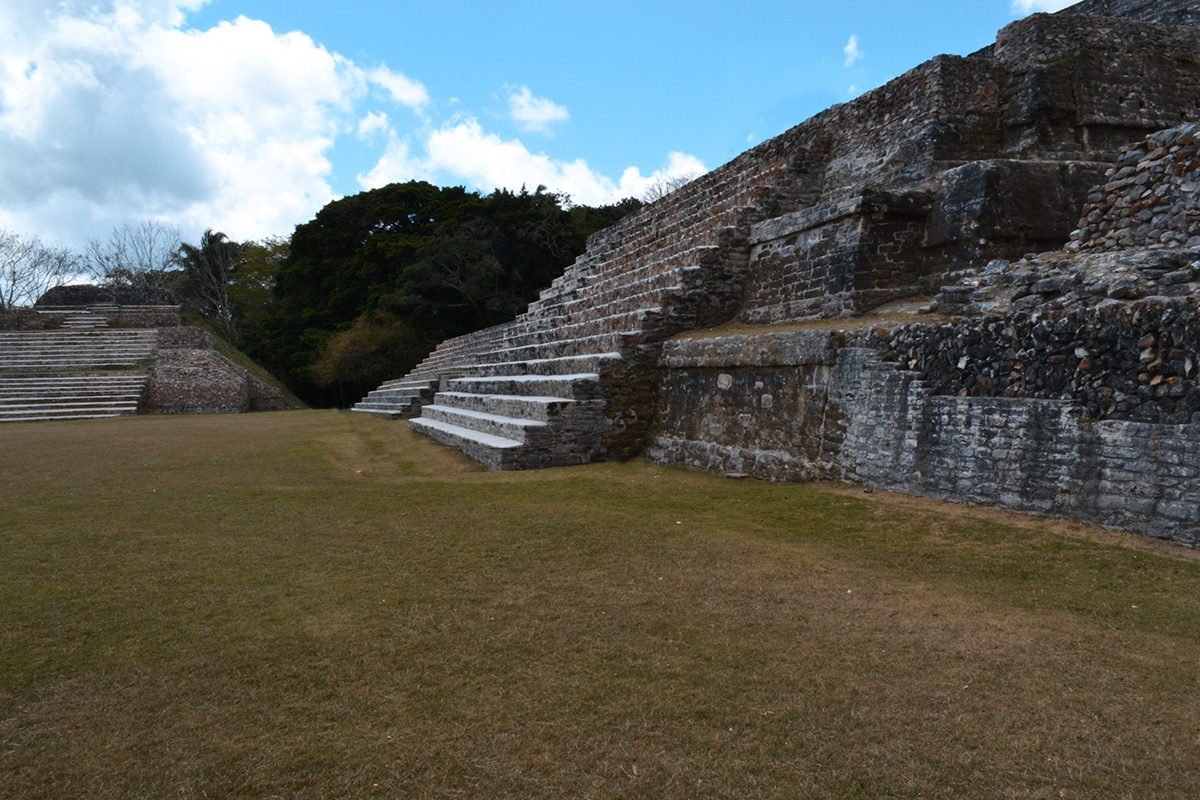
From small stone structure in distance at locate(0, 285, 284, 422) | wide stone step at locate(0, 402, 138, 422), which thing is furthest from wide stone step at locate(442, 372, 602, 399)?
small stone structure in distance at locate(0, 285, 284, 422)

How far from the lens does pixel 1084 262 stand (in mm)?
4941

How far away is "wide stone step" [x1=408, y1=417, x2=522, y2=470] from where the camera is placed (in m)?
7.27

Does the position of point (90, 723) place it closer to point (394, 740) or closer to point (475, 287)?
point (394, 740)

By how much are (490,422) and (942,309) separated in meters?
5.06

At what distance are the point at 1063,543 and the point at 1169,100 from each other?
256 inches

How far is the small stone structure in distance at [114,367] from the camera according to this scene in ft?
57.2

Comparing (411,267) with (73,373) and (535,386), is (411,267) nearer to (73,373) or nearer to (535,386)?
(73,373)

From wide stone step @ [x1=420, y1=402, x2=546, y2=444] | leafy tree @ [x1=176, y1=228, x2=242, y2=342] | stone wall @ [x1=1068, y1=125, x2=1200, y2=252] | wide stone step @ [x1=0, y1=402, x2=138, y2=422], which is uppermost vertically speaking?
leafy tree @ [x1=176, y1=228, x2=242, y2=342]

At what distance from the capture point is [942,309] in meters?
5.56

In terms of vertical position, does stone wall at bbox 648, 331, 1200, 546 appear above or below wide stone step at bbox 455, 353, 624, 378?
below

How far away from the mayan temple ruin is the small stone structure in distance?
37.7ft

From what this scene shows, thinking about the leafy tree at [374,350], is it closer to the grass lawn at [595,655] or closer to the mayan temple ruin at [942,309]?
the mayan temple ruin at [942,309]

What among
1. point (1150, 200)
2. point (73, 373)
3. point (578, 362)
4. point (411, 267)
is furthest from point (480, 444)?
point (73, 373)

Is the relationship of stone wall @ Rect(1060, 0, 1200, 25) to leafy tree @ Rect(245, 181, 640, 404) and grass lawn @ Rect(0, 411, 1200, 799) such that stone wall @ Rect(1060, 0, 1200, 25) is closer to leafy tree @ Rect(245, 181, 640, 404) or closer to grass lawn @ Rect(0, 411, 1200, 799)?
grass lawn @ Rect(0, 411, 1200, 799)
